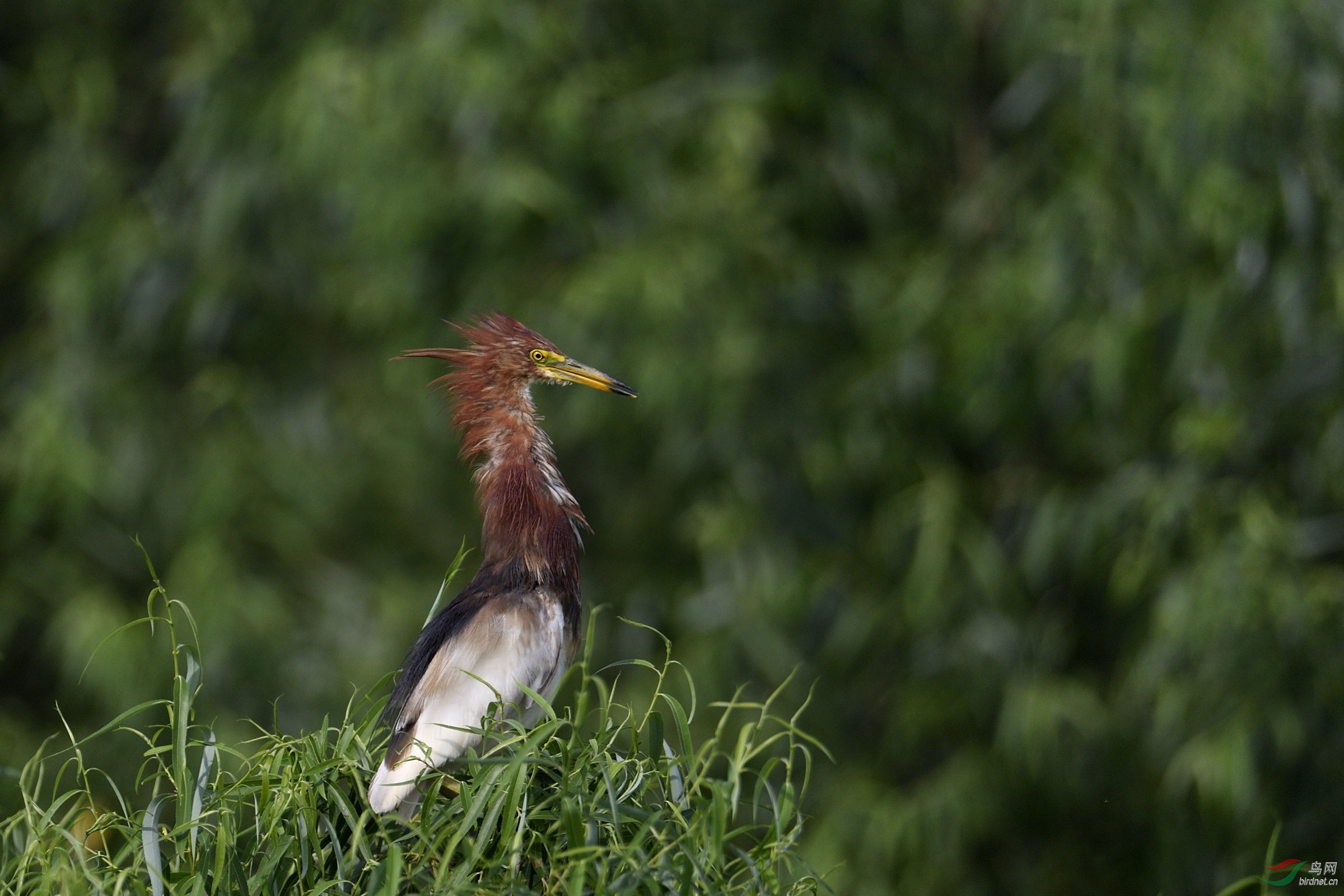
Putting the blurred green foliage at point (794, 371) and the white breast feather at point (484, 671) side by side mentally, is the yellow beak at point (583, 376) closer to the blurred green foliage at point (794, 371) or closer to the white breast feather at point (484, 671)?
the white breast feather at point (484, 671)

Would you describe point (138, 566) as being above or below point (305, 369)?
below

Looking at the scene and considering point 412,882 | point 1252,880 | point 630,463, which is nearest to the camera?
point 1252,880

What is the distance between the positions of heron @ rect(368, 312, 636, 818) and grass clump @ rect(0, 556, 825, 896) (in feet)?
1.53

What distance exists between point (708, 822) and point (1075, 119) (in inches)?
163

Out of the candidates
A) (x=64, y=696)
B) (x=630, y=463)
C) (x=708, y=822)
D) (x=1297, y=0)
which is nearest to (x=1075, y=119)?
(x=1297, y=0)

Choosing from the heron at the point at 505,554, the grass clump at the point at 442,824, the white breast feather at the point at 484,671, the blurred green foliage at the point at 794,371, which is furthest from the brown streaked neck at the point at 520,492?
the blurred green foliage at the point at 794,371

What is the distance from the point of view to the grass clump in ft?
5.91

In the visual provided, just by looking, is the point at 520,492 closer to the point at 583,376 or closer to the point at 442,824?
the point at 583,376

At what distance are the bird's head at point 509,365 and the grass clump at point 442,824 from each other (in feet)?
3.27

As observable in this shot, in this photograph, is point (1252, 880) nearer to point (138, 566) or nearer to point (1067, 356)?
point (1067, 356)

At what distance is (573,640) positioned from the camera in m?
2.88

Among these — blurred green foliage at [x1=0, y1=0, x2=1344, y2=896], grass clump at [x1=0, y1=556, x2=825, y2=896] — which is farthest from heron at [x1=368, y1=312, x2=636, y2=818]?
blurred green foliage at [x1=0, y1=0, x2=1344, y2=896]

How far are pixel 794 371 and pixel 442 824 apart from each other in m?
3.91

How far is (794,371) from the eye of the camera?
222 inches
